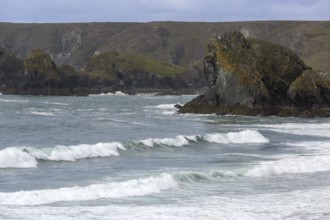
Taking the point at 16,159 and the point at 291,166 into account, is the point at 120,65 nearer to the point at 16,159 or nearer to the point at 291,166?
the point at 16,159

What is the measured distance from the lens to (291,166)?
95.4 feet

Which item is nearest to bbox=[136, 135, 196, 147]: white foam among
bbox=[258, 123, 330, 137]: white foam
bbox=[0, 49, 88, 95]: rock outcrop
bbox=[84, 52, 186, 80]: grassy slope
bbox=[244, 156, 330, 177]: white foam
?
bbox=[244, 156, 330, 177]: white foam

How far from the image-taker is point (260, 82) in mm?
73375

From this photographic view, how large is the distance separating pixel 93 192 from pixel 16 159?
30.0 feet

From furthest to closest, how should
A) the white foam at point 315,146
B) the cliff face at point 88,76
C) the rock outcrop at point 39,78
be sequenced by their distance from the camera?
the cliff face at point 88,76
the rock outcrop at point 39,78
the white foam at point 315,146

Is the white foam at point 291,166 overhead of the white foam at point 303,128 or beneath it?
beneath

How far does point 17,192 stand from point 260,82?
5505 cm

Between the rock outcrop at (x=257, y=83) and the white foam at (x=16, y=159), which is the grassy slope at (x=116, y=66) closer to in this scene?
the rock outcrop at (x=257, y=83)

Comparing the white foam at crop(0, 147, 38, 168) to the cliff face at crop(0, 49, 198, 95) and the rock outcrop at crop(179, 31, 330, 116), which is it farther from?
the cliff face at crop(0, 49, 198, 95)

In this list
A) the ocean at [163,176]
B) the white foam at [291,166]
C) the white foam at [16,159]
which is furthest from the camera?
the white foam at [16,159]

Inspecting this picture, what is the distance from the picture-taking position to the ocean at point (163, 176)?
63.2ft

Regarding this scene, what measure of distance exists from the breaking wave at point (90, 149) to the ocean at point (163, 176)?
0.18ft

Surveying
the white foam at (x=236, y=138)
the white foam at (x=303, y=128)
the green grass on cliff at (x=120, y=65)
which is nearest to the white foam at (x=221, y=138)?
the white foam at (x=236, y=138)

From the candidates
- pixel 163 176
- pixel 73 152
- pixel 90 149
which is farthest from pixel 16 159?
pixel 163 176
